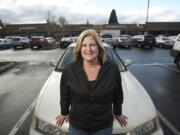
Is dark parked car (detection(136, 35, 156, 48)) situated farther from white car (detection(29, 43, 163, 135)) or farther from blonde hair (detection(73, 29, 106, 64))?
blonde hair (detection(73, 29, 106, 64))

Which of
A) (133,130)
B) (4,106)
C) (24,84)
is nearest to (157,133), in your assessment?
(133,130)

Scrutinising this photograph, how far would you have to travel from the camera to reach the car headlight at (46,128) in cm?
340

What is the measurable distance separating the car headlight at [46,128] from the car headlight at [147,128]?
87cm

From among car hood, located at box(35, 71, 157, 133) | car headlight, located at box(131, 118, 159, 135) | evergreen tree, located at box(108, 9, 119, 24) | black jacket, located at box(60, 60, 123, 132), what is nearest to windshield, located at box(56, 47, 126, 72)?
car hood, located at box(35, 71, 157, 133)

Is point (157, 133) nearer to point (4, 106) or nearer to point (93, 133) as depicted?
point (93, 133)

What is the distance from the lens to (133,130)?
341 cm

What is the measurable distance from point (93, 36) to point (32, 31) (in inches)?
2842

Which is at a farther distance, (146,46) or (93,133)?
(146,46)

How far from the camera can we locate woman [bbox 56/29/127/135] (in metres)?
2.71

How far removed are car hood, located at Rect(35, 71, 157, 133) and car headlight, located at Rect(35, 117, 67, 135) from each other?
0.14 ft

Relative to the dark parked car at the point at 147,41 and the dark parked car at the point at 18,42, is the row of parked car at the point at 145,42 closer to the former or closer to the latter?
the dark parked car at the point at 147,41

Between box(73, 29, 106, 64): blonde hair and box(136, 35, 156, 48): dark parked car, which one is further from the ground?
box(73, 29, 106, 64): blonde hair

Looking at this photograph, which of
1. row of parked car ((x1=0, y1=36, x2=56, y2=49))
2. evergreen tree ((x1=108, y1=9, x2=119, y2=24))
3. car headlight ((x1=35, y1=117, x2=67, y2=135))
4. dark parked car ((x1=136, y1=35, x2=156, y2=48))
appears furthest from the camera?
evergreen tree ((x1=108, y1=9, x2=119, y2=24))

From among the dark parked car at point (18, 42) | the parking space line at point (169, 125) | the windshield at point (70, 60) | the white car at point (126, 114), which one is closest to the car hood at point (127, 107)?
the white car at point (126, 114)
